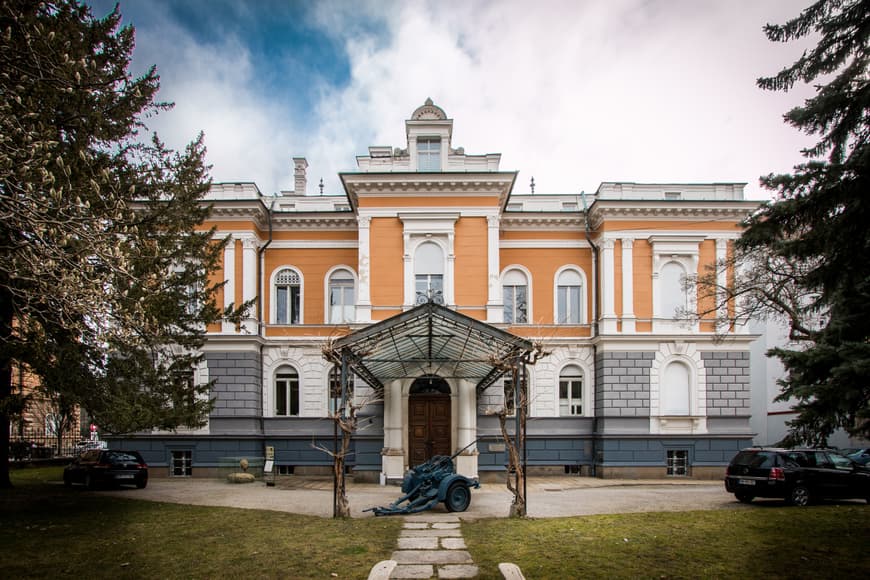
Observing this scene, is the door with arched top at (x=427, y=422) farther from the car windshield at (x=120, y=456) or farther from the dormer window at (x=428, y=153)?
the car windshield at (x=120, y=456)

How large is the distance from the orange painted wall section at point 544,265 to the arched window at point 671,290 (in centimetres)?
271

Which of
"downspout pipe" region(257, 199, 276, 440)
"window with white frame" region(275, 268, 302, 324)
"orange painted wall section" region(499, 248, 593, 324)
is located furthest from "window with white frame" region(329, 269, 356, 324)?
"orange painted wall section" region(499, 248, 593, 324)

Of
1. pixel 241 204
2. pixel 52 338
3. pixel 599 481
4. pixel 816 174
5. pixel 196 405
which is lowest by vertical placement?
pixel 599 481

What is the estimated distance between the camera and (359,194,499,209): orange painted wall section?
22.6 m

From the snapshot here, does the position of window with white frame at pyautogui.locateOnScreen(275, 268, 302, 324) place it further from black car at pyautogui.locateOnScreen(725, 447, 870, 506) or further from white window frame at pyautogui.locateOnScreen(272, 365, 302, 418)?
black car at pyautogui.locateOnScreen(725, 447, 870, 506)

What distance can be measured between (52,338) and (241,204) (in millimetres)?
11603

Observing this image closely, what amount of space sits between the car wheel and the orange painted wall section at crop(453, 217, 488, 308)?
10771mm

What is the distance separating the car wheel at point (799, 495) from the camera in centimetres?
1594

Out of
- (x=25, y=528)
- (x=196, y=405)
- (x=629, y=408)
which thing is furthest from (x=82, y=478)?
(x=629, y=408)

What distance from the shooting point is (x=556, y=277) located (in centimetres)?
2538

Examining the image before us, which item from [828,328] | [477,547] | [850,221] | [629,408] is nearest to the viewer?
[850,221]

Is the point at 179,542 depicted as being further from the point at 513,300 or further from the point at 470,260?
the point at 513,300

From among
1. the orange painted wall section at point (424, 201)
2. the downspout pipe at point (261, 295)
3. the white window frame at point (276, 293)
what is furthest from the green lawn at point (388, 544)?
the orange painted wall section at point (424, 201)

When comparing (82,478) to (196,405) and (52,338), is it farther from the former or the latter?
(52,338)
